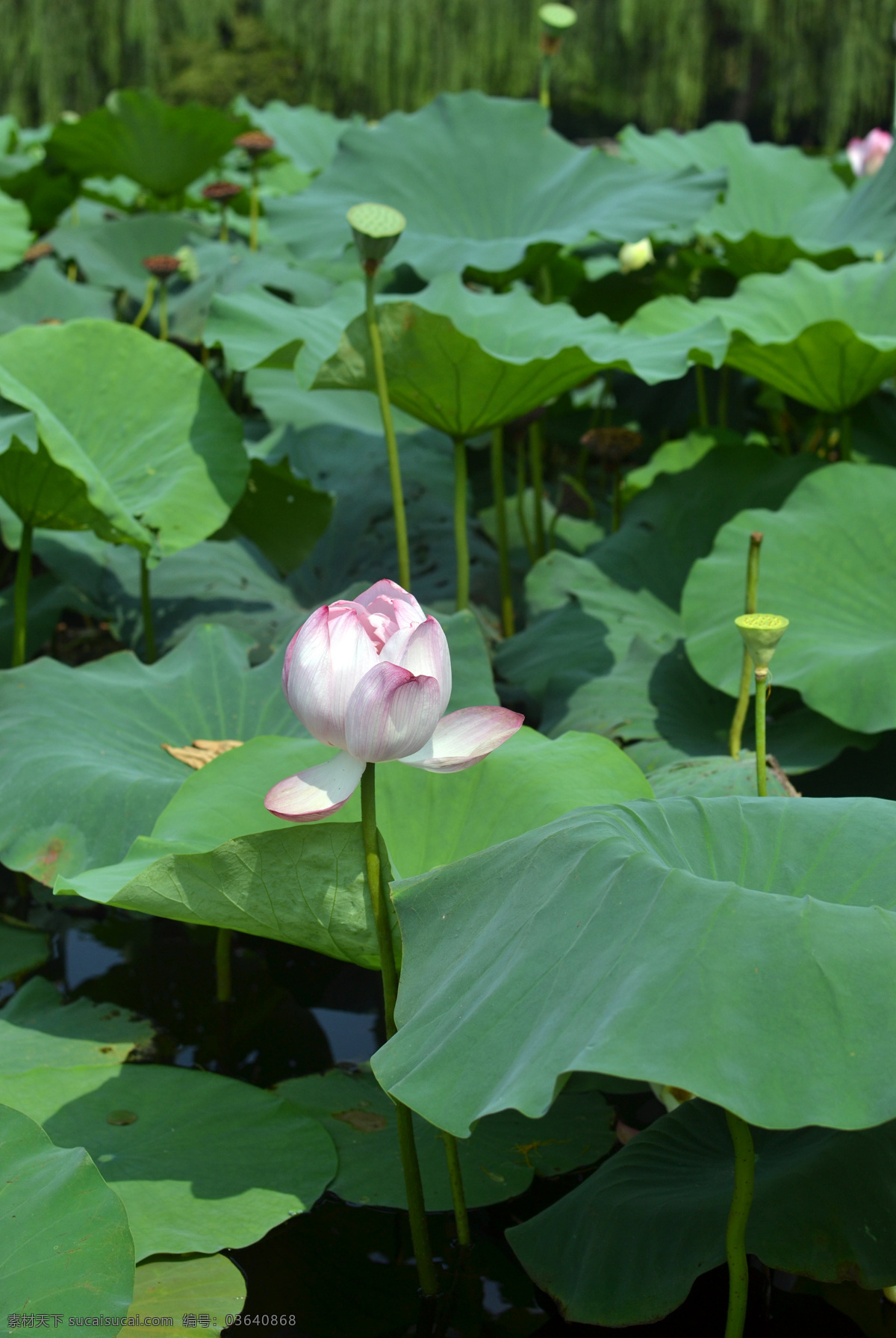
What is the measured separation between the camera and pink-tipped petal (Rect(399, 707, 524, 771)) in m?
0.82

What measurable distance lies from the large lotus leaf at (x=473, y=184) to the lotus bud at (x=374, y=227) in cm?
100

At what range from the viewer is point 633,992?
26.6 inches

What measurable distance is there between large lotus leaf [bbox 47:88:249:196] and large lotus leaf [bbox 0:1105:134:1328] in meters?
2.96

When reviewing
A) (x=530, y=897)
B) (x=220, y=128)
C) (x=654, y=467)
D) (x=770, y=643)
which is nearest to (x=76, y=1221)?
(x=530, y=897)

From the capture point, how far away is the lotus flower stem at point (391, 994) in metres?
0.83

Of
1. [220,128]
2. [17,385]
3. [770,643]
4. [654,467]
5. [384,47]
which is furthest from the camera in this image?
[384,47]

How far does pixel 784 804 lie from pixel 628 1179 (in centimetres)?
37

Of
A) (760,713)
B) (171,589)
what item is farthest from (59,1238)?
(171,589)

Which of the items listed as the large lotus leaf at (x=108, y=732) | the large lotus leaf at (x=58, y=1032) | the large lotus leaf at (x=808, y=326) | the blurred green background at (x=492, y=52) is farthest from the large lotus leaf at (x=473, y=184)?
the blurred green background at (x=492, y=52)

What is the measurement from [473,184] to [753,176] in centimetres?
104

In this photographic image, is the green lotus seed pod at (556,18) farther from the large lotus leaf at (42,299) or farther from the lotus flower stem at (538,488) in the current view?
the large lotus leaf at (42,299)

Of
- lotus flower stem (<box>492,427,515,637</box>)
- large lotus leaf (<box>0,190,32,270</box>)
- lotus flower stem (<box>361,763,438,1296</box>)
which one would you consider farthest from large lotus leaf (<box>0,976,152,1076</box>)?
large lotus leaf (<box>0,190,32,270</box>)

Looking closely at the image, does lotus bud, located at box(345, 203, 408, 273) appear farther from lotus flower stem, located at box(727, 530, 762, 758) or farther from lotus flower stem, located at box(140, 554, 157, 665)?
lotus flower stem, located at box(140, 554, 157, 665)

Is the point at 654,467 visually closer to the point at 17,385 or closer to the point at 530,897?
the point at 17,385
